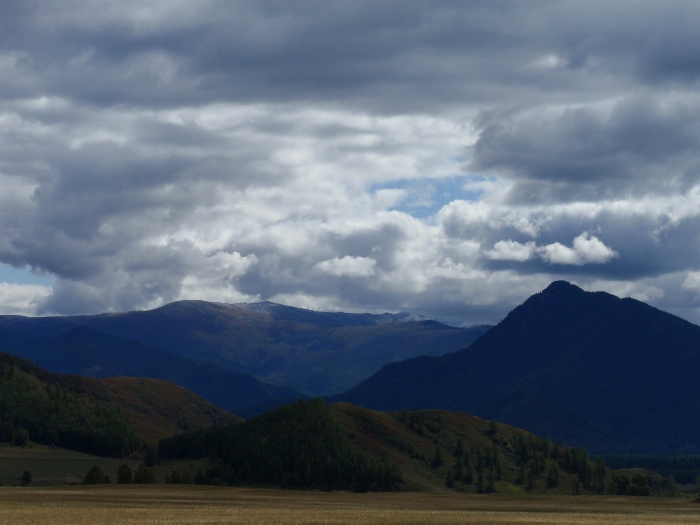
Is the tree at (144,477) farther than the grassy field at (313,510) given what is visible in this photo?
Yes

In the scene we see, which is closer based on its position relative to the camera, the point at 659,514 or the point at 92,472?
the point at 659,514

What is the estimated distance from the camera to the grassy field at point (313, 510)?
8294 centimetres

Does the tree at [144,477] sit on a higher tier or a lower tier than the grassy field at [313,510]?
lower

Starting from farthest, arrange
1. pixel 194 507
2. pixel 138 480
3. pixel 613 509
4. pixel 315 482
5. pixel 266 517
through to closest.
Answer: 1. pixel 315 482
2. pixel 138 480
3. pixel 613 509
4. pixel 194 507
5. pixel 266 517

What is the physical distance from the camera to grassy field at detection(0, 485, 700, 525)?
82.9m

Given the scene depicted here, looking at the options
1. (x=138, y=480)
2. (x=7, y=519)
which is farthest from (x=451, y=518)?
(x=138, y=480)

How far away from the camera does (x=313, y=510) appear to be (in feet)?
324

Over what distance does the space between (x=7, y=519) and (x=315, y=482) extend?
12384 centimetres

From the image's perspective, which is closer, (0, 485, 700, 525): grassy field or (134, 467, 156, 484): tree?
(0, 485, 700, 525): grassy field

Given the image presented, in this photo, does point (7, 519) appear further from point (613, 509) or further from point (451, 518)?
point (613, 509)

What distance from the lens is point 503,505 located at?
117188mm

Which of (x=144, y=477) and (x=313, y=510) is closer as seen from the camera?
(x=313, y=510)

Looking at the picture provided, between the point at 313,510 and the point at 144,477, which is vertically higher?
the point at 313,510

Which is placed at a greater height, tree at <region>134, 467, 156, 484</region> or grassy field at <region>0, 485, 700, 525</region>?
grassy field at <region>0, 485, 700, 525</region>
